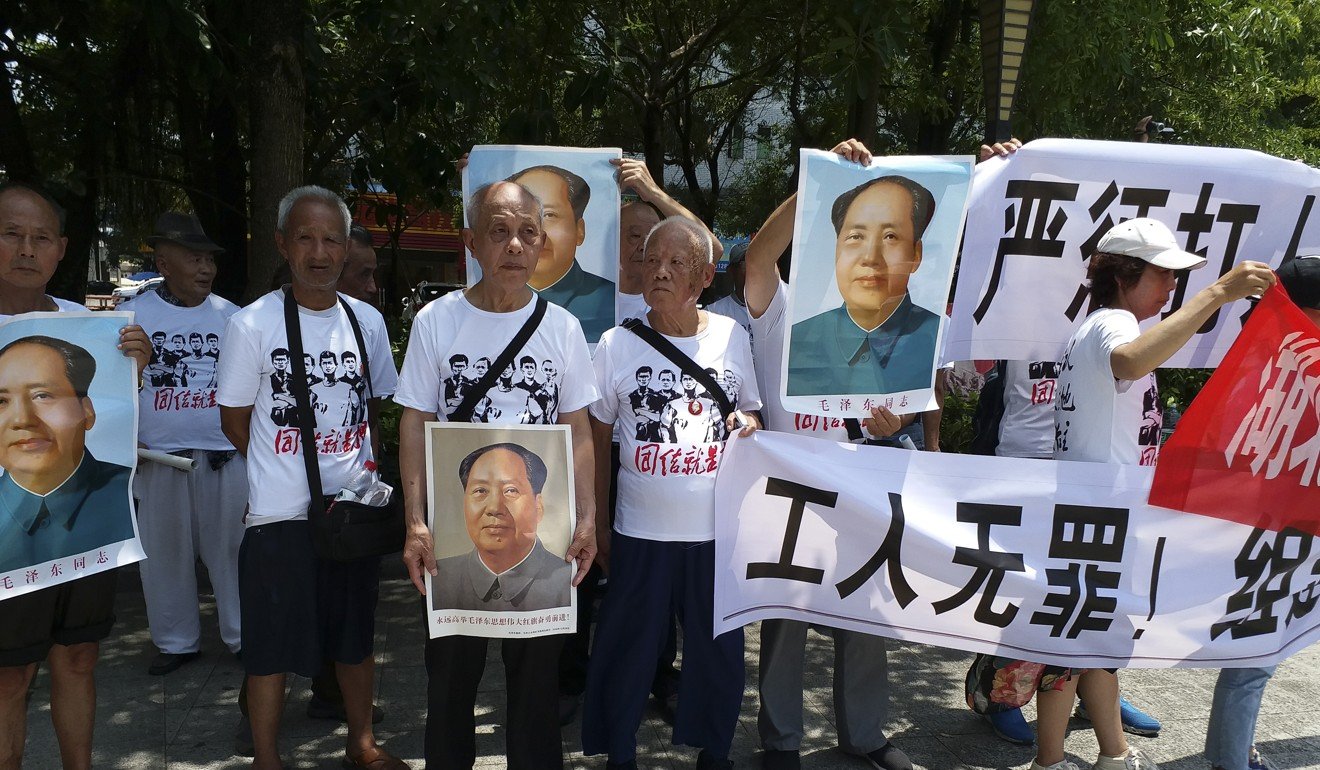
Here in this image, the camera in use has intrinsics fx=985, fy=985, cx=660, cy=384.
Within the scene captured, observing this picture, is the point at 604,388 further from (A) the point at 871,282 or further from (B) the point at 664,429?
(A) the point at 871,282

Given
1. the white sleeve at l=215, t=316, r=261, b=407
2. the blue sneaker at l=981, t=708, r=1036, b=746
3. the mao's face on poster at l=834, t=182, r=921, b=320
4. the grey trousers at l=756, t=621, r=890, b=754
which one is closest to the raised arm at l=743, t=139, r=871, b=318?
the mao's face on poster at l=834, t=182, r=921, b=320

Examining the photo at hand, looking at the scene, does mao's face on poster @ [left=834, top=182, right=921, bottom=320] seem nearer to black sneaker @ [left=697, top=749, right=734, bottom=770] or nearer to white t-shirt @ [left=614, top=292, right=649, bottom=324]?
white t-shirt @ [left=614, top=292, right=649, bottom=324]

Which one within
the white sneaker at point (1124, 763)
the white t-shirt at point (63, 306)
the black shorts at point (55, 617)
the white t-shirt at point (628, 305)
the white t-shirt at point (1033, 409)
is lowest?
the white sneaker at point (1124, 763)

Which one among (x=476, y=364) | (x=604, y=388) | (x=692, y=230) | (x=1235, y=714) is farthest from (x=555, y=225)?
(x=1235, y=714)

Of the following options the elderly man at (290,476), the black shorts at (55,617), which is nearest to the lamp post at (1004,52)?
the elderly man at (290,476)

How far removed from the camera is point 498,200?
2.98 m

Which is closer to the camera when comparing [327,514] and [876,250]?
[327,514]

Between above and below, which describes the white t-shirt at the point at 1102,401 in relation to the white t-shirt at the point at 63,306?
below

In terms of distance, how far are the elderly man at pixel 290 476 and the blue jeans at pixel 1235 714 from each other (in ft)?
10.1

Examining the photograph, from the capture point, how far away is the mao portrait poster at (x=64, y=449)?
2.88 meters

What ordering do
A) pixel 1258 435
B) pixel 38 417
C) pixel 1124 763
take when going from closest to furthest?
pixel 38 417 < pixel 1258 435 < pixel 1124 763

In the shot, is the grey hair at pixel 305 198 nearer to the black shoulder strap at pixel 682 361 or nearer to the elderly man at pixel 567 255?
the elderly man at pixel 567 255

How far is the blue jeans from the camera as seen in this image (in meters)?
3.53

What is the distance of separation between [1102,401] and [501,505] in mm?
1954
